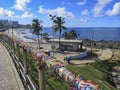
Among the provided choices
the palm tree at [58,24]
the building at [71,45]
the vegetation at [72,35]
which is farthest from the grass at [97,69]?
the vegetation at [72,35]

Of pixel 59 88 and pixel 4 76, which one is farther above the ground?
pixel 4 76

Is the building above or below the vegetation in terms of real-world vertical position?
below

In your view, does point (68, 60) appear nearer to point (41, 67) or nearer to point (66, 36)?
point (41, 67)

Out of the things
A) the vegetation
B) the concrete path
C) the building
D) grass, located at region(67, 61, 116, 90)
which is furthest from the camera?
the vegetation

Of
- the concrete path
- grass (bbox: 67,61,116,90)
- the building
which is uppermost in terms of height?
the concrete path

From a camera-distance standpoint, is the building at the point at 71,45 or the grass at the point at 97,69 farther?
the building at the point at 71,45

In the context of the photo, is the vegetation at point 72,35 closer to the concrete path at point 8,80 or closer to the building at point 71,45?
the building at point 71,45

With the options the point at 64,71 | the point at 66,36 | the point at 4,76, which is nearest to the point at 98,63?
the point at 4,76

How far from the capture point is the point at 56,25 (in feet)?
175

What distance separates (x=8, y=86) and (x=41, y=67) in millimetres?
4486

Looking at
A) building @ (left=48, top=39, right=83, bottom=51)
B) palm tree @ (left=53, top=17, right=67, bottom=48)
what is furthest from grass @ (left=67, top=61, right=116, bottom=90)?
palm tree @ (left=53, top=17, right=67, bottom=48)

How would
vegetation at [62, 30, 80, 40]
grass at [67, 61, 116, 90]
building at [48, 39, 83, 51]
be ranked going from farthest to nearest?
vegetation at [62, 30, 80, 40] → building at [48, 39, 83, 51] → grass at [67, 61, 116, 90]

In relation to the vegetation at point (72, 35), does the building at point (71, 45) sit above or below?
below

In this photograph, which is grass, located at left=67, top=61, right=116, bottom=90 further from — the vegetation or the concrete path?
the vegetation
